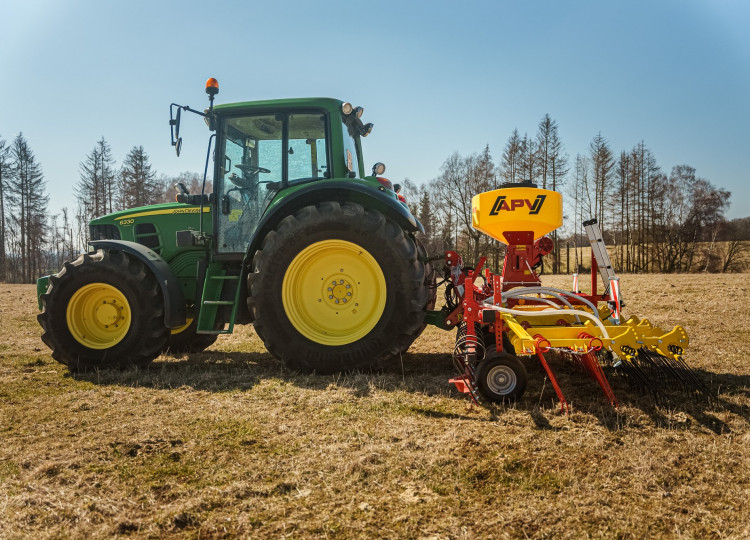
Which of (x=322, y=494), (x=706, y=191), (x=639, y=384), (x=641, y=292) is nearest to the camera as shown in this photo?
(x=322, y=494)

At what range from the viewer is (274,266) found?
443cm

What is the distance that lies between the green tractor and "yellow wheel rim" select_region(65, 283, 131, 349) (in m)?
0.01

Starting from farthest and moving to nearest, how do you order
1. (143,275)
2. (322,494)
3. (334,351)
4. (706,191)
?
(706,191) → (143,275) → (334,351) → (322,494)

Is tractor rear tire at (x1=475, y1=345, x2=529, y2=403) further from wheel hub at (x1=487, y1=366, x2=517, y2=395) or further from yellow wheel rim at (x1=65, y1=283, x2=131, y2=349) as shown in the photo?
yellow wheel rim at (x1=65, y1=283, x2=131, y2=349)

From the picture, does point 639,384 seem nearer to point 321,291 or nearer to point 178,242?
point 321,291

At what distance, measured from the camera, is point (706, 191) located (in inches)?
1459

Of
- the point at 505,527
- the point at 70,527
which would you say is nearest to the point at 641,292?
the point at 505,527

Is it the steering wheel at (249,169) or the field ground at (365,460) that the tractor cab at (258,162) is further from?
the field ground at (365,460)

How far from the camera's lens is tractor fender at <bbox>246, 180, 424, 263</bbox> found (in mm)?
4453

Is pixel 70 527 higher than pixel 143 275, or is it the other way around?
pixel 143 275

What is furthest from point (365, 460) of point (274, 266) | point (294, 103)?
point (294, 103)

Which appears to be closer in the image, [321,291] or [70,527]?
[70,527]

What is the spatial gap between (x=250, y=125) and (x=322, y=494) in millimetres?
3961

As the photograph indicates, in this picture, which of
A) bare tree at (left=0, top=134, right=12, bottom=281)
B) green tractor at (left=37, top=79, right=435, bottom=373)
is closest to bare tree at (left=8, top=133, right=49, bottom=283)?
bare tree at (left=0, top=134, right=12, bottom=281)
